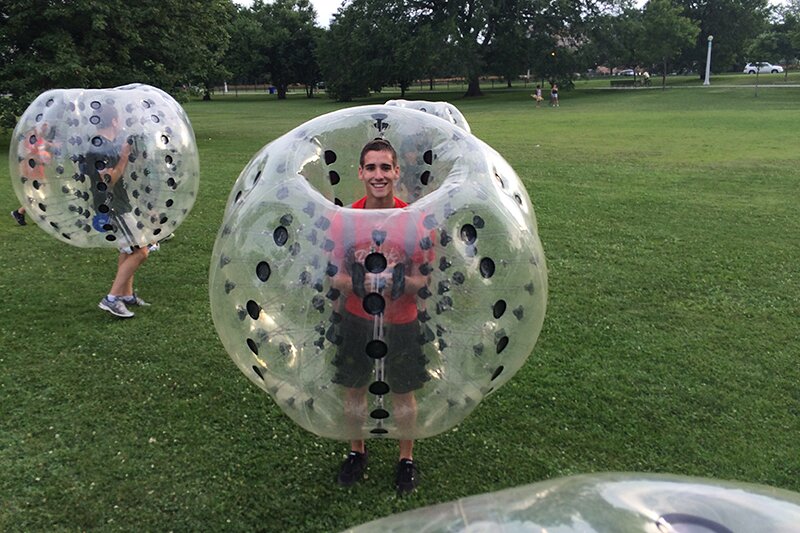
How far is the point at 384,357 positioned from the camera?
8.50 ft

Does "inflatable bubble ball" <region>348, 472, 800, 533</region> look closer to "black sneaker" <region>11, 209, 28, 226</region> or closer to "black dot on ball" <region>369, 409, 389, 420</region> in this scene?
"black dot on ball" <region>369, 409, 389, 420</region>

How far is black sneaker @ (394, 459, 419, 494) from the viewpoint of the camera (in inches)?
134

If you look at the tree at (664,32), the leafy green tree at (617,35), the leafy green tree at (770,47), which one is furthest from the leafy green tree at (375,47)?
the leafy green tree at (770,47)

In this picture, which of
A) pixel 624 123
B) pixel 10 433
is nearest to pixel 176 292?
pixel 10 433

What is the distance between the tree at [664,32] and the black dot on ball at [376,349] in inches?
2242

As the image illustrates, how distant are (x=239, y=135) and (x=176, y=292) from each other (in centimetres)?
1684

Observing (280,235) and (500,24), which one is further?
(500,24)

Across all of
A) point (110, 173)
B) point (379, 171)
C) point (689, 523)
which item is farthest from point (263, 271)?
point (110, 173)

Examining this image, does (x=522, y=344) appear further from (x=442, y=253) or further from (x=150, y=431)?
(x=150, y=431)

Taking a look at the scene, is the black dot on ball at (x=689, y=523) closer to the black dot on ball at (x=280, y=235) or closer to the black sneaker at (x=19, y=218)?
the black dot on ball at (x=280, y=235)

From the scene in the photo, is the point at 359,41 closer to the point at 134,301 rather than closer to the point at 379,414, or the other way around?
the point at 134,301

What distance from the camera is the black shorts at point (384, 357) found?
2.55 m

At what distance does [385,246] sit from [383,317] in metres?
0.27

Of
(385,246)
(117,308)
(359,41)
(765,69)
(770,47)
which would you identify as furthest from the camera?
(765,69)
